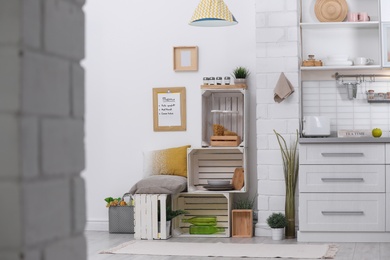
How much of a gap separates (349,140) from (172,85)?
192 cm

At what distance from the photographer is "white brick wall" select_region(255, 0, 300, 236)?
657 cm

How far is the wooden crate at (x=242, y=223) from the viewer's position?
6598 mm

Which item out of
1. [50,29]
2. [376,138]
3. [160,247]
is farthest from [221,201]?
[50,29]

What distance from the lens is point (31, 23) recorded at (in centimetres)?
99

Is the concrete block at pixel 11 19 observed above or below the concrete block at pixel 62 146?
above

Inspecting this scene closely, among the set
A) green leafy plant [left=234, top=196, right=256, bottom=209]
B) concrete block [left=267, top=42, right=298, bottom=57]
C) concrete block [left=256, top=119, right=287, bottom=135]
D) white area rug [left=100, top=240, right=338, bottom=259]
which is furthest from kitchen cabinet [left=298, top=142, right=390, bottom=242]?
concrete block [left=267, top=42, right=298, bottom=57]

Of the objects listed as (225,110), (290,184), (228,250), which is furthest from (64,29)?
(225,110)

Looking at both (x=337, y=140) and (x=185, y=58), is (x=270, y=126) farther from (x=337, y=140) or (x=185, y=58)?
(x=185, y=58)

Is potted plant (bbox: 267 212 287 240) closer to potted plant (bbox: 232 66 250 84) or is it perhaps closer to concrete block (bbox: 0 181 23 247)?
potted plant (bbox: 232 66 250 84)

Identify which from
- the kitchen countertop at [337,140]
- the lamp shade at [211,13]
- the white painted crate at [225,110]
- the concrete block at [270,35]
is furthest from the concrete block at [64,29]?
the white painted crate at [225,110]

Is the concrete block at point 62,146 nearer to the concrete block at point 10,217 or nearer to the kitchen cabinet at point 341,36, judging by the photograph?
the concrete block at point 10,217

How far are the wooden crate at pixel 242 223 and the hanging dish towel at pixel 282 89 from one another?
3.59 ft

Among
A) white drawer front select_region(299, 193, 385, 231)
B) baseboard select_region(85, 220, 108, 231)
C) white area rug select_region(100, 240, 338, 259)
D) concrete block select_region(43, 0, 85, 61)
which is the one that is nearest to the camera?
concrete block select_region(43, 0, 85, 61)

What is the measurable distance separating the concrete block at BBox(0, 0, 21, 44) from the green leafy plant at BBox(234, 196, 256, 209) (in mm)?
5844
